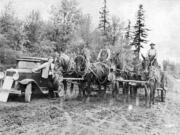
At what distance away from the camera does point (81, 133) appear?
5598 millimetres

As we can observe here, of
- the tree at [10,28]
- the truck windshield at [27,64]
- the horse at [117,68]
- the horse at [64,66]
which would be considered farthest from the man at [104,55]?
the tree at [10,28]

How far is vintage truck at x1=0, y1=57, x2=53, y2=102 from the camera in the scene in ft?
30.9

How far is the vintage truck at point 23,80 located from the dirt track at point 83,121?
0.82 m

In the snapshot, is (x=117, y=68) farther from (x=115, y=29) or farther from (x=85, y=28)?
(x=115, y=29)

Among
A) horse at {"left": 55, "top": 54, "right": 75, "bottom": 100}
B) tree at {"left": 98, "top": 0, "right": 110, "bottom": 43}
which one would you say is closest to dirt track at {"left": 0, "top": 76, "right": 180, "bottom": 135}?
horse at {"left": 55, "top": 54, "right": 75, "bottom": 100}

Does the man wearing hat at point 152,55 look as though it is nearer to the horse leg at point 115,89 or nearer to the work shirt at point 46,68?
the horse leg at point 115,89

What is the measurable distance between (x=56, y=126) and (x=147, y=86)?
5.41 meters

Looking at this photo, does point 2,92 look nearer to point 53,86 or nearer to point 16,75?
point 16,75

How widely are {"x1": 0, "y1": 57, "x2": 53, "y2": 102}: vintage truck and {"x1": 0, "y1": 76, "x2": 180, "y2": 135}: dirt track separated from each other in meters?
0.82

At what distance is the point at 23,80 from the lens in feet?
31.2

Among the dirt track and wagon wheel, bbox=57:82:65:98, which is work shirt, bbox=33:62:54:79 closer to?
wagon wheel, bbox=57:82:65:98

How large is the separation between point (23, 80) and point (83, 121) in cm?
396

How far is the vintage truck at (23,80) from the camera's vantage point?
30.9 ft

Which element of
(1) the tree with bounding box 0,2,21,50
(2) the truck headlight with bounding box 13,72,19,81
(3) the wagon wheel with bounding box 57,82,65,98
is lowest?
(3) the wagon wheel with bounding box 57,82,65,98
